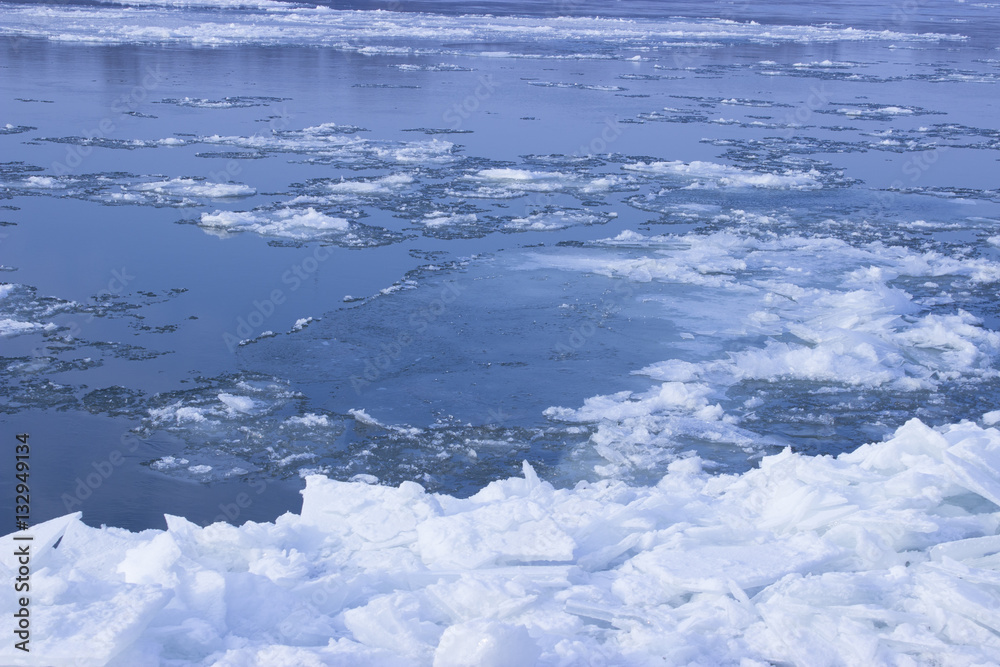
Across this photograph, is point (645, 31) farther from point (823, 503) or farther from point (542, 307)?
point (823, 503)

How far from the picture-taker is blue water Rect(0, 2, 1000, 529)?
5.74 meters

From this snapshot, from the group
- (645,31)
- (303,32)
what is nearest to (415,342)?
(303,32)

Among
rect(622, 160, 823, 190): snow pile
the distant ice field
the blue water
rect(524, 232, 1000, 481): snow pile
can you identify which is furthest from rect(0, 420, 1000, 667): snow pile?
rect(622, 160, 823, 190): snow pile

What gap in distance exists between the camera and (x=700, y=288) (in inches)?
336

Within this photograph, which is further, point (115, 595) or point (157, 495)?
point (157, 495)

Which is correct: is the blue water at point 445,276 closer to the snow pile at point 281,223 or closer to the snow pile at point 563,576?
the snow pile at point 281,223

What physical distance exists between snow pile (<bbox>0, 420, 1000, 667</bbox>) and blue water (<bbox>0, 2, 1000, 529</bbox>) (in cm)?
97

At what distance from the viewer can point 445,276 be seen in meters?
8.62

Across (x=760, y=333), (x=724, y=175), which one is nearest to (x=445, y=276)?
(x=760, y=333)

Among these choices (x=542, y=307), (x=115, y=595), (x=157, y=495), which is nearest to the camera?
(x=115, y=595)

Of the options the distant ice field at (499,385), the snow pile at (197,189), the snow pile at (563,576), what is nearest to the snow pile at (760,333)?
the distant ice field at (499,385)

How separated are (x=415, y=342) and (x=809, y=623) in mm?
4050

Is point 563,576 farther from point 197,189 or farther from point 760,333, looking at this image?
point 197,189

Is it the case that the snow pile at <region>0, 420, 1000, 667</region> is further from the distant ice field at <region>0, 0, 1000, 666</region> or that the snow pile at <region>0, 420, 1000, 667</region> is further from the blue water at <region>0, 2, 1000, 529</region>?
the blue water at <region>0, 2, 1000, 529</region>
